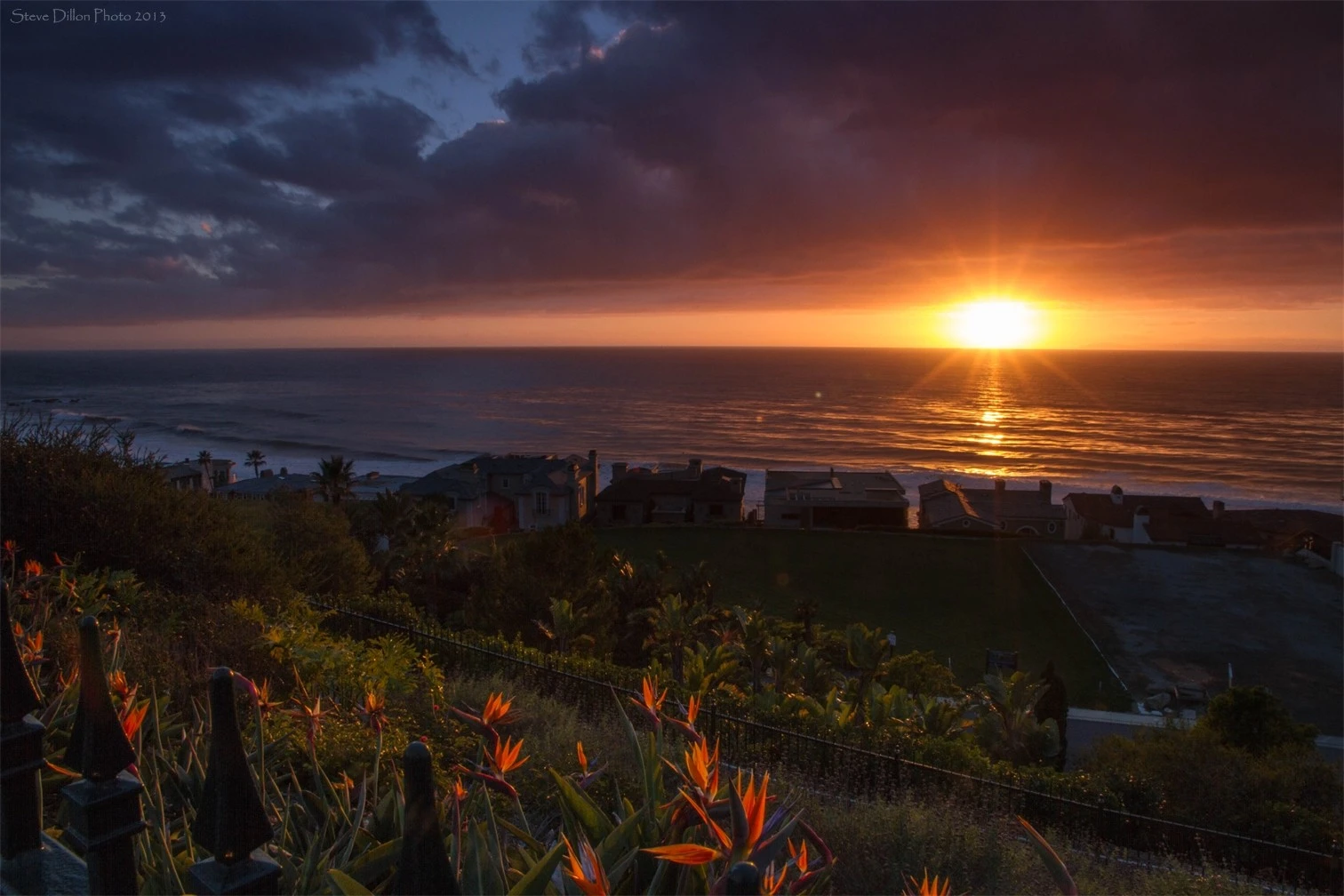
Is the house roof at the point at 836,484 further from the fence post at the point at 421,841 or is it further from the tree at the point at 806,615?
the fence post at the point at 421,841

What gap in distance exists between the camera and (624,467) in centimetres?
5591

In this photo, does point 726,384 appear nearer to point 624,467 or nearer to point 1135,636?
point 624,467

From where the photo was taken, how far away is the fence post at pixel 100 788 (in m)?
2.30

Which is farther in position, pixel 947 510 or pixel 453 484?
pixel 453 484

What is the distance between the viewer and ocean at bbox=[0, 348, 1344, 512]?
7306 centimetres

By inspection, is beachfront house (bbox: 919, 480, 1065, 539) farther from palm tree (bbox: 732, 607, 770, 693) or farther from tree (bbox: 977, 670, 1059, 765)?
tree (bbox: 977, 670, 1059, 765)

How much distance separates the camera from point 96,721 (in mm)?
2295

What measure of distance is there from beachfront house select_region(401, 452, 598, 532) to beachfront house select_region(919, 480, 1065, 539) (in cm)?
1910

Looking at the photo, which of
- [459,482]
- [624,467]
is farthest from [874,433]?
[459,482]

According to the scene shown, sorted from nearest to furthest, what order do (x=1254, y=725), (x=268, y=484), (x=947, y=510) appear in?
(x=1254, y=725) < (x=947, y=510) < (x=268, y=484)

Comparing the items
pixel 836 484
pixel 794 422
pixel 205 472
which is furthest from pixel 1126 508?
pixel 794 422

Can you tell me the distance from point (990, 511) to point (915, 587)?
772 inches

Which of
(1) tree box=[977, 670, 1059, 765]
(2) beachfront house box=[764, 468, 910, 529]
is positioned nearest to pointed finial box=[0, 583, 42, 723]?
(1) tree box=[977, 670, 1059, 765]

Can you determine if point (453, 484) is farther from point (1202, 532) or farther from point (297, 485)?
point (1202, 532)
